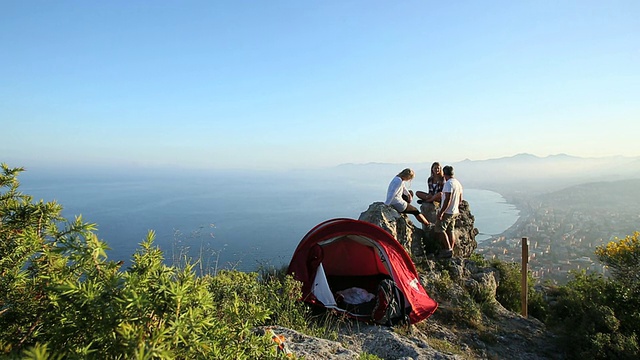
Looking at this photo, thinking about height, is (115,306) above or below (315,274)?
above

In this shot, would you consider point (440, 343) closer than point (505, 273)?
Yes

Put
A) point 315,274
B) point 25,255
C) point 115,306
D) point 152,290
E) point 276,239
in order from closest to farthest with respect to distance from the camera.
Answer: point 115,306, point 152,290, point 25,255, point 315,274, point 276,239

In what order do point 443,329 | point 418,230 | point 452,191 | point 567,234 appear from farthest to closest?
point 567,234, point 418,230, point 452,191, point 443,329

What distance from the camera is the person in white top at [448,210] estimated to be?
862cm

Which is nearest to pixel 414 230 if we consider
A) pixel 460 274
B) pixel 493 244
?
pixel 460 274

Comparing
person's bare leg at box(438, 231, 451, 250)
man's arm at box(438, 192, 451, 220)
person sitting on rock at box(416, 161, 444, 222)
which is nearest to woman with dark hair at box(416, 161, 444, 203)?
person sitting on rock at box(416, 161, 444, 222)

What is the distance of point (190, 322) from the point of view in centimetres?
139

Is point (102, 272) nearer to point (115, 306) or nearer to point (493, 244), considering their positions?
point (115, 306)

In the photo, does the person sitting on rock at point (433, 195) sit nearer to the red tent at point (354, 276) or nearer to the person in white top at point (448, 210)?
the person in white top at point (448, 210)

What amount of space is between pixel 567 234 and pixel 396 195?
27115mm

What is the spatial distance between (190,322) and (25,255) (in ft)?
4.35

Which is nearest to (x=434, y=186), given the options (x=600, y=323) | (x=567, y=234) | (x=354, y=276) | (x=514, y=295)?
(x=514, y=295)

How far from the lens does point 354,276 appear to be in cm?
805

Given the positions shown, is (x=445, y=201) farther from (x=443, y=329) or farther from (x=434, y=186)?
(x=443, y=329)
